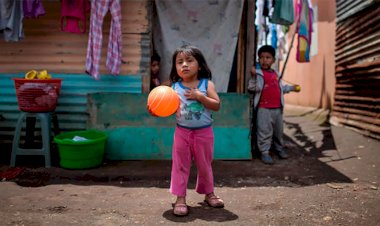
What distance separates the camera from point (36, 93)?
5020 millimetres

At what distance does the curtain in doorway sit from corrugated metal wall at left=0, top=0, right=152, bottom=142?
0.36 m

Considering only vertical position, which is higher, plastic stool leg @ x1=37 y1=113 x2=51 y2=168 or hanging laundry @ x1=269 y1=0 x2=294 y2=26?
hanging laundry @ x1=269 y1=0 x2=294 y2=26

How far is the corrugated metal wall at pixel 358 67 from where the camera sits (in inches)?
282

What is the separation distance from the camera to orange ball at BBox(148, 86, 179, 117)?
3156 mm

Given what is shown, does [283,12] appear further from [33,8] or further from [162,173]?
[33,8]

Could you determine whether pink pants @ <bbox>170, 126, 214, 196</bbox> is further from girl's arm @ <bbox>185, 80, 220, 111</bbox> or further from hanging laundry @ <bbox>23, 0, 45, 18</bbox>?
hanging laundry @ <bbox>23, 0, 45, 18</bbox>

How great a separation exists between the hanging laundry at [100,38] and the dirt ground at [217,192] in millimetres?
1488

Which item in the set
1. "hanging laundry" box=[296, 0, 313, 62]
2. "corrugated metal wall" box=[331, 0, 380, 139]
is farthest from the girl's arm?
"corrugated metal wall" box=[331, 0, 380, 139]

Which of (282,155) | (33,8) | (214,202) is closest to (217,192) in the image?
(214,202)

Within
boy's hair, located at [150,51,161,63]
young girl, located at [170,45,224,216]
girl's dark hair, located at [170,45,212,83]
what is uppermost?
boy's hair, located at [150,51,161,63]

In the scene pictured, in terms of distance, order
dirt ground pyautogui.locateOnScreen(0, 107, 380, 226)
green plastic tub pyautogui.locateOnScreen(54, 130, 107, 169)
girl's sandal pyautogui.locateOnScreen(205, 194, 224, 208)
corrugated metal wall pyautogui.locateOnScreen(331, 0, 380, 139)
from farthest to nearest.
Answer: corrugated metal wall pyautogui.locateOnScreen(331, 0, 380, 139)
green plastic tub pyautogui.locateOnScreen(54, 130, 107, 169)
girl's sandal pyautogui.locateOnScreen(205, 194, 224, 208)
dirt ground pyautogui.locateOnScreen(0, 107, 380, 226)

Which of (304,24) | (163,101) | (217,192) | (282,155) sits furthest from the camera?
(304,24)

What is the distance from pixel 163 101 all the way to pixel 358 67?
20.5ft

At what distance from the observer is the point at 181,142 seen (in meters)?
3.40
